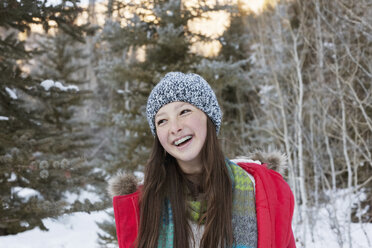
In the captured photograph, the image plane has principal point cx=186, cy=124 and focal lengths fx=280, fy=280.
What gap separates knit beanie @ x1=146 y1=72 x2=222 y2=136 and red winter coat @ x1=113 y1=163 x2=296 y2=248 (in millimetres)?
487

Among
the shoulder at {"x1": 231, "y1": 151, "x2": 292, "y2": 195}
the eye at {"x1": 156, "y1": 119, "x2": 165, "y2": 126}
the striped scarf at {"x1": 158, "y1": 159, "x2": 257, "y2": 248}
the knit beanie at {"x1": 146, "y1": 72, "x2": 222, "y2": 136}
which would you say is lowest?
the striped scarf at {"x1": 158, "y1": 159, "x2": 257, "y2": 248}

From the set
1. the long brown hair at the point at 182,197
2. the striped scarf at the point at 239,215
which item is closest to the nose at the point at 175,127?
the long brown hair at the point at 182,197

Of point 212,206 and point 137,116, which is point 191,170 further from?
point 137,116

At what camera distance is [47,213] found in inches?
114

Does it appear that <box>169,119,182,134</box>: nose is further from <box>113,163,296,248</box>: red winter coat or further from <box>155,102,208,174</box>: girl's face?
<box>113,163,296,248</box>: red winter coat

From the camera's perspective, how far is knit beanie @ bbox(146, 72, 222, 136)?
166 cm

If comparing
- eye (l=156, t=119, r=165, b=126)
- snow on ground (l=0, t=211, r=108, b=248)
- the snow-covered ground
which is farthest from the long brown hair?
snow on ground (l=0, t=211, r=108, b=248)

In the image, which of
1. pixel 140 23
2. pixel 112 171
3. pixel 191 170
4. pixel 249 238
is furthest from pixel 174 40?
pixel 249 238

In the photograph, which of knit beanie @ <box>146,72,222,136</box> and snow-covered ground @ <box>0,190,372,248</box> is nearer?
knit beanie @ <box>146,72,222,136</box>

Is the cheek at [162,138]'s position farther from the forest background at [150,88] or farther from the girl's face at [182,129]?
the forest background at [150,88]

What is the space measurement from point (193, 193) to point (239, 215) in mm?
317

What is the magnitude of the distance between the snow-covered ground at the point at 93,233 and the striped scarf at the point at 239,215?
3.67 meters

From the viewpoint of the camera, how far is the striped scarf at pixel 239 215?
1.53 metres

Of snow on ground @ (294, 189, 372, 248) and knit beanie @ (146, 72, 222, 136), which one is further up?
knit beanie @ (146, 72, 222, 136)
